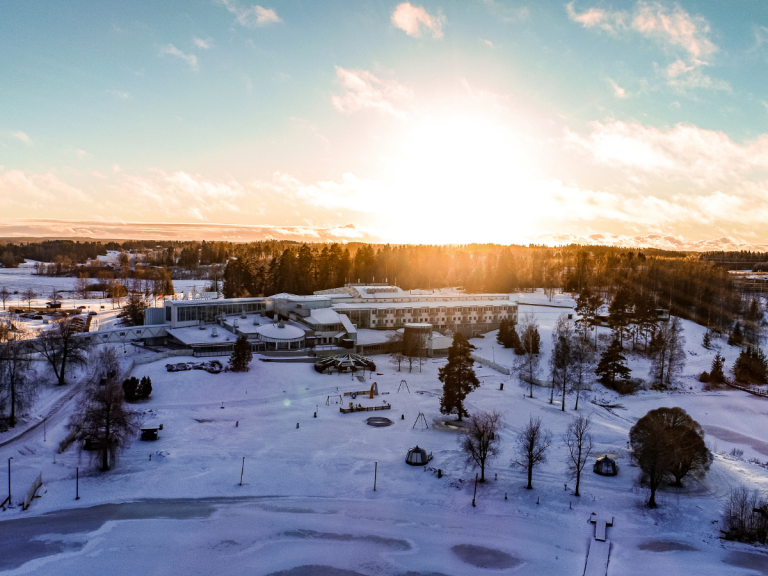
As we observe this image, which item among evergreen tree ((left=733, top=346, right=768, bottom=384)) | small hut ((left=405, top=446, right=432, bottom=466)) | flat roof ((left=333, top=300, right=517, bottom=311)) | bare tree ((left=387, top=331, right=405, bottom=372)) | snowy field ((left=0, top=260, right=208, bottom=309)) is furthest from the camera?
snowy field ((left=0, top=260, right=208, bottom=309))

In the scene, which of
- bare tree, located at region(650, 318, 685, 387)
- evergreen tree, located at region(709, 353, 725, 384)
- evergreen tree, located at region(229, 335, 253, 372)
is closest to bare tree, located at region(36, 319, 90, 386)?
evergreen tree, located at region(229, 335, 253, 372)

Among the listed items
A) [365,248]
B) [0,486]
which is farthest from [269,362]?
[365,248]

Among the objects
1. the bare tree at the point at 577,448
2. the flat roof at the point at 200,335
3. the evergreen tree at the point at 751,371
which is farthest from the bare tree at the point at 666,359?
the flat roof at the point at 200,335

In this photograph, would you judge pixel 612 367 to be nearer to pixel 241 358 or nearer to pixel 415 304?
pixel 415 304

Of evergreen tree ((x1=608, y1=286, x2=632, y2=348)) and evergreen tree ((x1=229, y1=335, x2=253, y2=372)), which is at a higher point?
evergreen tree ((x1=608, y1=286, x2=632, y2=348))

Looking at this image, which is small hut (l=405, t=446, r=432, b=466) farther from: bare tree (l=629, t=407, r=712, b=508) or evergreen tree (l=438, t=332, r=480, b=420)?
bare tree (l=629, t=407, r=712, b=508)

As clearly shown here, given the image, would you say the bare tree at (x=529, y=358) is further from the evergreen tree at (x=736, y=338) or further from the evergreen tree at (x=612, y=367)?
the evergreen tree at (x=736, y=338)
